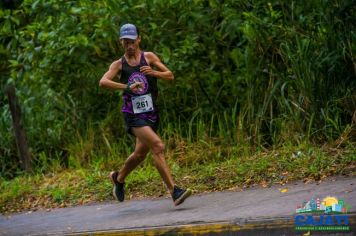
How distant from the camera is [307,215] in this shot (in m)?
6.23

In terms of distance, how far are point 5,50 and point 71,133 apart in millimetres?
1932

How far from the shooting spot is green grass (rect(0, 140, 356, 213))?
8.80 metres

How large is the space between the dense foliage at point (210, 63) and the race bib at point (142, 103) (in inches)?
114

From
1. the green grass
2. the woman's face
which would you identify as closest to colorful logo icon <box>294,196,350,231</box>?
the green grass

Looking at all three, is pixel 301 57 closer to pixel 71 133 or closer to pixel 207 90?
pixel 207 90

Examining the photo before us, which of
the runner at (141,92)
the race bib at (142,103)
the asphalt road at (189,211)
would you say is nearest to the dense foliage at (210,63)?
the asphalt road at (189,211)

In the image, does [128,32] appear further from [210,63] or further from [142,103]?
[210,63]

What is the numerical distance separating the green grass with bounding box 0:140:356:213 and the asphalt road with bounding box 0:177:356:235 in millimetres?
393

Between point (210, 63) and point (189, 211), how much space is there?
4.64 m

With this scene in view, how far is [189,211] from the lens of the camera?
25.4 ft

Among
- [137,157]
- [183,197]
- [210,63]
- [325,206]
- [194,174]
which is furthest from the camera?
[210,63]

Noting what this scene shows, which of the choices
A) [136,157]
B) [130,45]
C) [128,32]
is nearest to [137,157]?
[136,157]

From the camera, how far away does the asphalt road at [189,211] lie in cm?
696

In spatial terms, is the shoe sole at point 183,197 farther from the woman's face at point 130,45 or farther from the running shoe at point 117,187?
the woman's face at point 130,45
